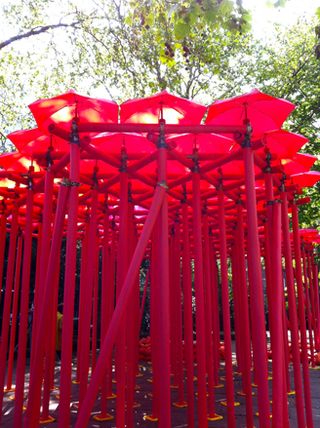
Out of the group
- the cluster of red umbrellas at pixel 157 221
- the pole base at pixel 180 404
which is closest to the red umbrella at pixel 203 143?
the cluster of red umbrellas at pixel 157 221

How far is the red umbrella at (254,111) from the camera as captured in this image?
15.9 ft

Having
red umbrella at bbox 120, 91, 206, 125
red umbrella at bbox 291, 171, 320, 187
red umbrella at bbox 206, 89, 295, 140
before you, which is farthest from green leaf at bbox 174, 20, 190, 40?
red umbrella at bbox 291, 171, 320, 187

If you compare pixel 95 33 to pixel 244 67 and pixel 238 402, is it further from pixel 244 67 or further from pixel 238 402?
pixel 238 402

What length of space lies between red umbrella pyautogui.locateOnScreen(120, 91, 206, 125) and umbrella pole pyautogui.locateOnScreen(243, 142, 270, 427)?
939 mm

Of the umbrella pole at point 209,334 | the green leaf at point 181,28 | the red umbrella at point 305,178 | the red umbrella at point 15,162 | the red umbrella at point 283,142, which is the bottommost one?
the umbrella pole at point 209,334

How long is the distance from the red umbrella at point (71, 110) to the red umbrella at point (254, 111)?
1191mm

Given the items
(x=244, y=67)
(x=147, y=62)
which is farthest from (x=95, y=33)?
(x=244, y=67)

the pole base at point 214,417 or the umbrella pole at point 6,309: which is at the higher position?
the umbrella pole at point 6,309

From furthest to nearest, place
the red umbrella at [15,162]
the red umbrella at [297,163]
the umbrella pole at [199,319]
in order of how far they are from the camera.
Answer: the red umbrella at [15,162], the red umbrella at [297,163], the umbrella pole at [199,319]

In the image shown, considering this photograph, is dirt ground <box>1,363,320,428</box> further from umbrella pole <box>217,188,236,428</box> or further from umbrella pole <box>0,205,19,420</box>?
umbrella pole <box>217,188,236,428</box>

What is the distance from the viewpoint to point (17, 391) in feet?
19.3

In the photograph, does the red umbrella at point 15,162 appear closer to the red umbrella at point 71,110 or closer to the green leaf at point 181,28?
the red umbrella at point 71,110

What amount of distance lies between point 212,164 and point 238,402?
203 inches

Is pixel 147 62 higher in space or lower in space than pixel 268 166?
higher
